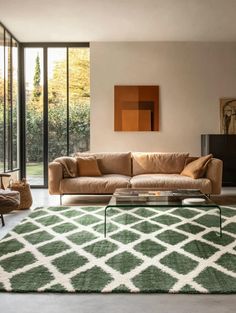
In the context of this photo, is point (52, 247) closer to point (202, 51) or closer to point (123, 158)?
point (123, 158)

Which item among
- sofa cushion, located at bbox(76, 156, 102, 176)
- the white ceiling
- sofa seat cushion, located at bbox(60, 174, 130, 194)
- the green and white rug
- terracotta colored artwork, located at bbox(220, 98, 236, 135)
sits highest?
the white ceiling

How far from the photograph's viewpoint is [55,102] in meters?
6.80

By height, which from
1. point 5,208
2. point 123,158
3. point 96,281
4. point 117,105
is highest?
point 117,105

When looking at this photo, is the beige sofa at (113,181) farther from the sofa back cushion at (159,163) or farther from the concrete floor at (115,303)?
the concrete floor at (115,303)

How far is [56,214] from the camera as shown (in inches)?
172

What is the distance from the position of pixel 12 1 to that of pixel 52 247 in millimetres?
3460

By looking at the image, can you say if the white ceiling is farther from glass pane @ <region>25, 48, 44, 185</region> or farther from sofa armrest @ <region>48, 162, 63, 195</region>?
sofa armrest @ <region>48, 162, 63, 195</region>

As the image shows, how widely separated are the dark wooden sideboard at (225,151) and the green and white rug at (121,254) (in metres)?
2.17

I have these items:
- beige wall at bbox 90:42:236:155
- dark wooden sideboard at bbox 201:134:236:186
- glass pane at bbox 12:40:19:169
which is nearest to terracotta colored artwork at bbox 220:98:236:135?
beige wall at bbox 90:42:236:155

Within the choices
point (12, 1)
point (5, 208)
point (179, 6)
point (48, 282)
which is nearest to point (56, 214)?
point (5, 208)

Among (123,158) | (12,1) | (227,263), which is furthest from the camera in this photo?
(123,158)

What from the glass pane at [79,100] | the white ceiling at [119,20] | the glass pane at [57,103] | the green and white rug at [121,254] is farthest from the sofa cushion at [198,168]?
the glass pane at [57,103]

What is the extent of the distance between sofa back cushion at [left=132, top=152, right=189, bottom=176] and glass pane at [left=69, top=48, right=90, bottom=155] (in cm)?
134

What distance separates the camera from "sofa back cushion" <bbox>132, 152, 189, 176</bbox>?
19.1 feet
